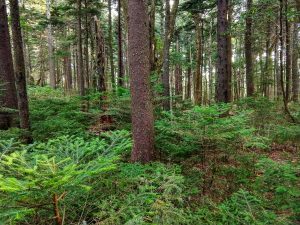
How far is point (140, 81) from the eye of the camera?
5.84 m

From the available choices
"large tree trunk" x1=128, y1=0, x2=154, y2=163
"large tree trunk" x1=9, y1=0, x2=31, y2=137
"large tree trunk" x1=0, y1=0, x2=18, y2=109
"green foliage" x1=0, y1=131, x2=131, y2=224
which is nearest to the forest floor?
"green foliage" x1=0, y1=131, x2=131, y2=224

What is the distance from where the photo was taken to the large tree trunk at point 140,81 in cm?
581

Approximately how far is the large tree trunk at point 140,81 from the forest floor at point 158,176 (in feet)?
1.04

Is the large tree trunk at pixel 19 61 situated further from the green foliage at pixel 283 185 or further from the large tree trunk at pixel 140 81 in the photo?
the green foliage at pixel 283 185

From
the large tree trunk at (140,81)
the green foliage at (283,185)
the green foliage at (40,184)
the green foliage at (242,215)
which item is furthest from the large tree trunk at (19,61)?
the green foliage at (283,185)

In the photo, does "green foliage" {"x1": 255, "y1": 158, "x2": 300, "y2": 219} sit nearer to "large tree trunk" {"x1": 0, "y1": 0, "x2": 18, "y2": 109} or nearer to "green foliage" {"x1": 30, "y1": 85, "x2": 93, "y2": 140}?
"green foliage" {"x1": 30, "y1": 85, "x2": 93, "y2": 140}

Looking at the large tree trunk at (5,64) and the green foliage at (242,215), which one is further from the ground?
the large tree trunk at (5,64)

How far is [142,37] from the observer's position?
19.1ft

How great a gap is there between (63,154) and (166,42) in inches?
376

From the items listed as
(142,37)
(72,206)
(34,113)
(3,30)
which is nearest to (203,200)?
(72,206)

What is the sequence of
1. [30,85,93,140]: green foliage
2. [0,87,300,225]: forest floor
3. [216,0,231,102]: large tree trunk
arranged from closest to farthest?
[0,87,300,225]: forest floor
[30,85,93,140]: green foliage
[216,0,231,102]: large tree trunk

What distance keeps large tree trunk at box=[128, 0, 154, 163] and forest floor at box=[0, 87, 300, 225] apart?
0.32 m

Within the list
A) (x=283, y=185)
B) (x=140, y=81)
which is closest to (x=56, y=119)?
(x=140, y=81)

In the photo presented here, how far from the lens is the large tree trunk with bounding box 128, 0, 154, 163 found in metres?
5.81
